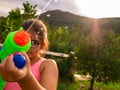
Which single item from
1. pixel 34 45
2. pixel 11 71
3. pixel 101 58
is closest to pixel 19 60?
pixel 11 71

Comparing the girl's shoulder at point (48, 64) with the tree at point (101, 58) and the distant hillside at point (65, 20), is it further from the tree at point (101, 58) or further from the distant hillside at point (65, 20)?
the tree at point (101, 58)

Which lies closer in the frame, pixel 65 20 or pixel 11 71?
pixel 11 71

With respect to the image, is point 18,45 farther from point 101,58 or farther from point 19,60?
point 101,58

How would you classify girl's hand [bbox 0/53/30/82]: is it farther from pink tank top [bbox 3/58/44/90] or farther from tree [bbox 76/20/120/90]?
tree [bbox 76/20/120/90]

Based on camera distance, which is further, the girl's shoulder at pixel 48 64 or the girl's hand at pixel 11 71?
the girl's shoulder at pixel 48 64

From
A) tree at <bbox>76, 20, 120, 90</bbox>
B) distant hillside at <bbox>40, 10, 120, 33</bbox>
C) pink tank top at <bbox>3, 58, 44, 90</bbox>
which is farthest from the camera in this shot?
tree at <bbox>76, 20, 120, 90</bbox>

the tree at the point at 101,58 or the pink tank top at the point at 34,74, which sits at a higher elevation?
the pink tank top at the point at 34,74

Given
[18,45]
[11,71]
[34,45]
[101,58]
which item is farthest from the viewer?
[101,58]

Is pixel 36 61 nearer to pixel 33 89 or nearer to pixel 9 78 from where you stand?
pixel 33 89

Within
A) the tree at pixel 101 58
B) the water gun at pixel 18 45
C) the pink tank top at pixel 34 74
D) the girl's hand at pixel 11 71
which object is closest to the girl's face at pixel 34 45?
the pink tank top at pixel 34 74

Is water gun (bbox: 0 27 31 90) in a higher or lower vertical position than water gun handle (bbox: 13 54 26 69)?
higher

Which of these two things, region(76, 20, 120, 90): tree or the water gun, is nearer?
the water gun

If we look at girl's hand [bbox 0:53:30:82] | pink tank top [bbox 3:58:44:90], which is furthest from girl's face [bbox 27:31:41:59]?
girl's hand [bbox 0:53:30:82]

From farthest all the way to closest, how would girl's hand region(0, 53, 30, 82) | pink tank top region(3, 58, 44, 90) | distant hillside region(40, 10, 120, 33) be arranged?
distant hillside region(40, 10, 120, 33) → pink tank top region(3, 58, 44, 90) → girl's hand region(0, 53, 30, 82)
